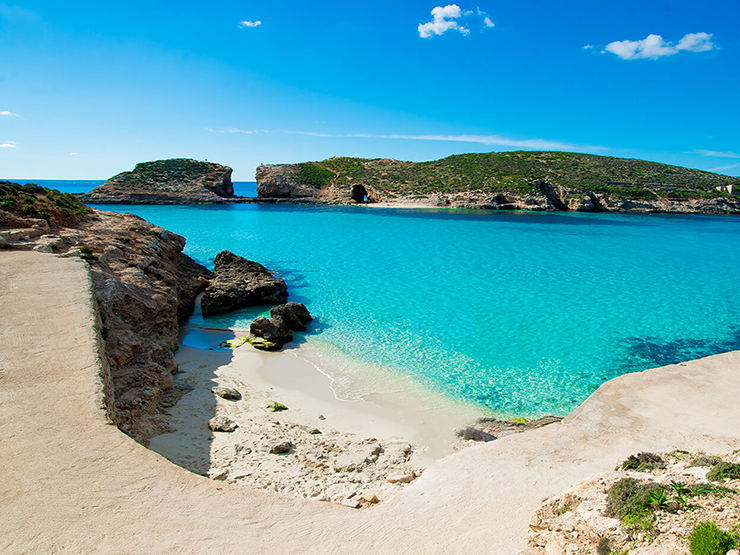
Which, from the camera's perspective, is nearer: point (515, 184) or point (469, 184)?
point (515, 184)

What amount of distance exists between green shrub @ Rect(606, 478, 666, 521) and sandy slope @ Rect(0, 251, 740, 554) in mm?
983

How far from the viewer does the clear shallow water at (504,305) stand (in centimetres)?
1060

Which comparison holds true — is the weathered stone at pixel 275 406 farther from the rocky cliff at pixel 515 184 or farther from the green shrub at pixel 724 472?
the rocky cliff at pixel 515 184

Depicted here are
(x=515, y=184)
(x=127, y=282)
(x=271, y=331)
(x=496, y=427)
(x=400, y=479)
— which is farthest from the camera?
(x=515, y=184)

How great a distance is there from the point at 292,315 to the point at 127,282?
4.77m

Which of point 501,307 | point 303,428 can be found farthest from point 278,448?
point 501,307

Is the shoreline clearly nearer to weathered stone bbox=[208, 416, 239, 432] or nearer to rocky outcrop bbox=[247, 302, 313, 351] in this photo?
weathered stone bbox=[208, 416, 239, 432]

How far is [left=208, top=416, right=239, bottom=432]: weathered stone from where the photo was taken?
7023mm

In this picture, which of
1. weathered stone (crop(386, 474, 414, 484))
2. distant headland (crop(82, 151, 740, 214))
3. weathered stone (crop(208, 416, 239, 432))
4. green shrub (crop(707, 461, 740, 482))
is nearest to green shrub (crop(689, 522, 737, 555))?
green shrub (crop(707, 461, 740, 482))

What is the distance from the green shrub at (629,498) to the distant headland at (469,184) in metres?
63.8

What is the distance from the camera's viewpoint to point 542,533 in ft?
13.6

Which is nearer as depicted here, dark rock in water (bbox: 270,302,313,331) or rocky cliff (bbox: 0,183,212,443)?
rocky cliff (bbox: 0,183,212,443)

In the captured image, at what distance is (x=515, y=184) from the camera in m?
67.2

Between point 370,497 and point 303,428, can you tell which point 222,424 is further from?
point 370,497
